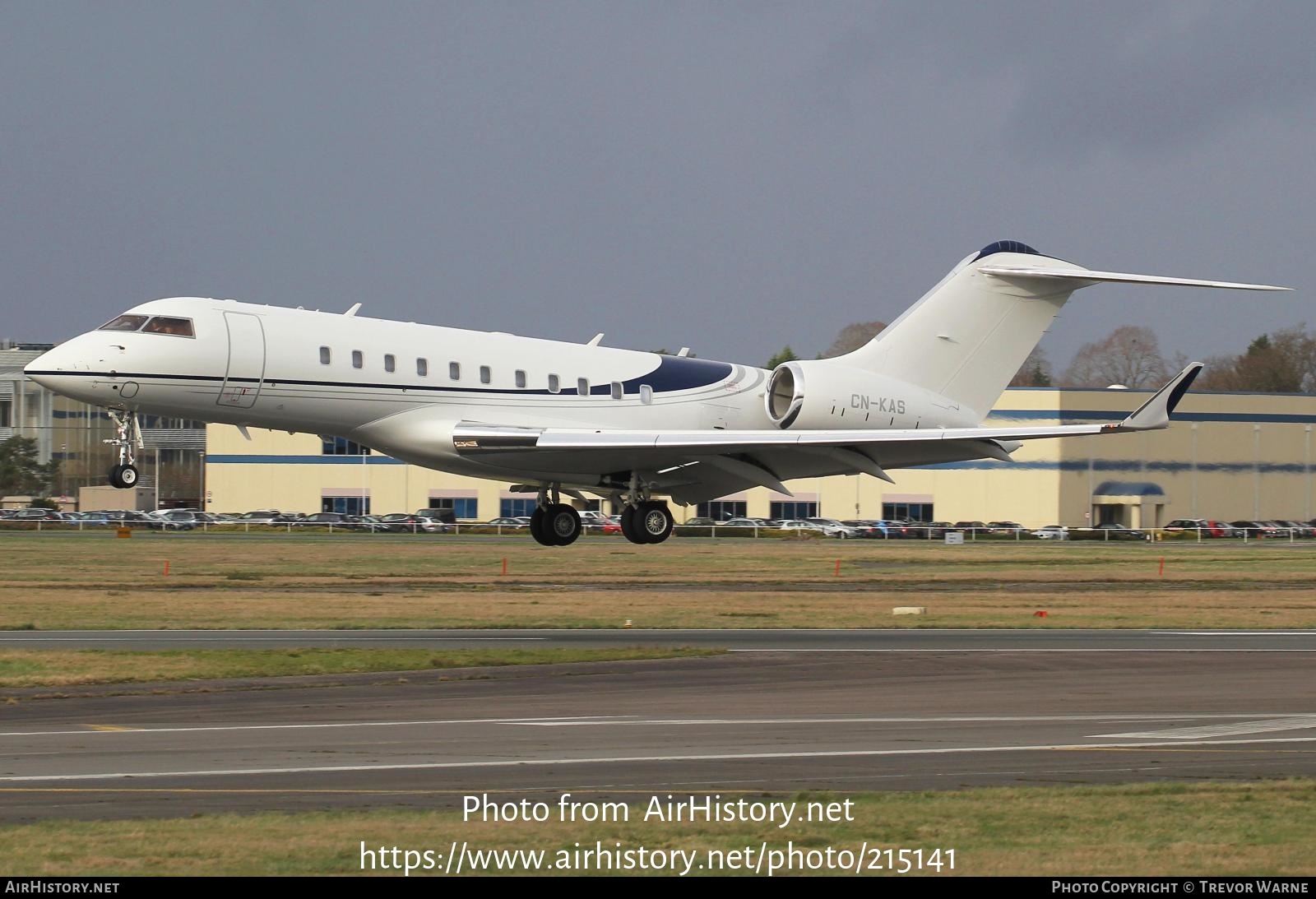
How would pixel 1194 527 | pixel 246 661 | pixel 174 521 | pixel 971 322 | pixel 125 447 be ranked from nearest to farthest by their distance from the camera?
pixel 246 661 < pixel 125 447 < pixel 971 322 < pixel 1194 527 < pixel 174 521

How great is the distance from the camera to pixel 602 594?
33.6 m

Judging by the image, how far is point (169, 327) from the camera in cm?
2366

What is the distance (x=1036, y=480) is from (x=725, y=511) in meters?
16.0

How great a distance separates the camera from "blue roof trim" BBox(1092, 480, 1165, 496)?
6844 cm

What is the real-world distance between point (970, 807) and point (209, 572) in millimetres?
33170

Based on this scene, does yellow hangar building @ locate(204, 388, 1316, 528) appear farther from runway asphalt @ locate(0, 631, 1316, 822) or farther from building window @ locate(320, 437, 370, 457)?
runway asphalt @ locate(0, 631, 1316, 822)

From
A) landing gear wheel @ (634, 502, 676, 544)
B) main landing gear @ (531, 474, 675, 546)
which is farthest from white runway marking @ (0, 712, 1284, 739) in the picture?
landing gear wheel @ (634, 502, 676, 544)

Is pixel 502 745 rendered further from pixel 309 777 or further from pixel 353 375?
pixel 353 375

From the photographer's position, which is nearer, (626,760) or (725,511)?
(626,760)

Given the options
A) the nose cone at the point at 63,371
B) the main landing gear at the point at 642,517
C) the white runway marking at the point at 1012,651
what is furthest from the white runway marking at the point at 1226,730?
the nose cone at the point at 63,371

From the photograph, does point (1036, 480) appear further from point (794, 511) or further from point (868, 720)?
point (868, 720)

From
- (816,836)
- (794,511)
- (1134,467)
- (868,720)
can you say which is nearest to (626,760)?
(816,836)

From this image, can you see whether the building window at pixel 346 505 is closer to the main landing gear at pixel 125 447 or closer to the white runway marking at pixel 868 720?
the main landing gear at pixel 125 447

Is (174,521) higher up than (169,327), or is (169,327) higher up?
(169,327)
